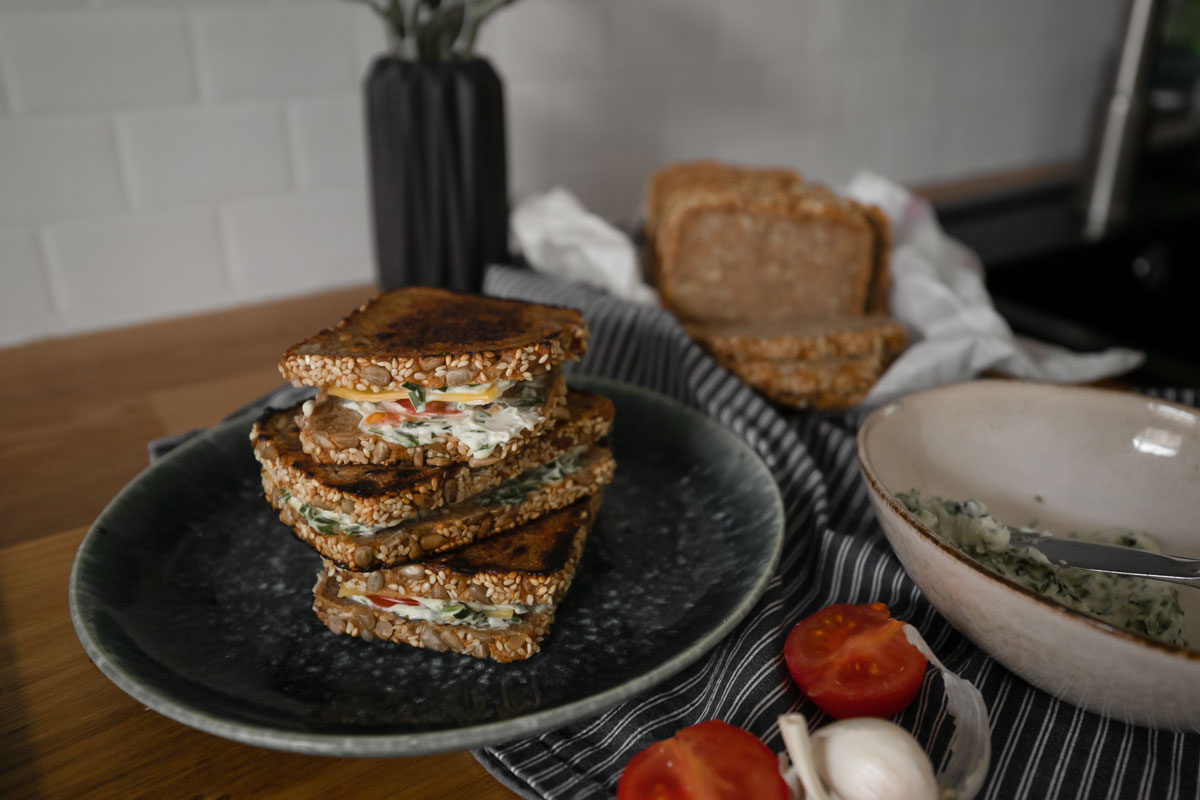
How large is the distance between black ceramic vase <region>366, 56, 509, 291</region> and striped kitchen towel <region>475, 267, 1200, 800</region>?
2.46ft

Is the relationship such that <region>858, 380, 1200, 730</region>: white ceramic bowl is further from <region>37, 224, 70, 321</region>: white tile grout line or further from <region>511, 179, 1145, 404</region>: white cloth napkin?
<region>37, 224, 70, 321</region>: white tile grout line

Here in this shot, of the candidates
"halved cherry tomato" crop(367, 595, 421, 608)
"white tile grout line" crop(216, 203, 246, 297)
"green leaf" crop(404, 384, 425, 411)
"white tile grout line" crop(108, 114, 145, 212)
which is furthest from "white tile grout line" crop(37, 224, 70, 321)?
"halved cherry tomato" crop(367, 595, 421, 608)

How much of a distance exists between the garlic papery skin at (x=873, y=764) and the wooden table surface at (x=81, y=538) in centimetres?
30

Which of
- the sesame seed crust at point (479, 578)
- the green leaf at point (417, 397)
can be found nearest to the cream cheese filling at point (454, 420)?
the green leaf at point (417, 397)

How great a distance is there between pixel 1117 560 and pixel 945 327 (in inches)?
28.1

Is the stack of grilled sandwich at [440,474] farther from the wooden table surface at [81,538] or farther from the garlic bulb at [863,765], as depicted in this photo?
the garlic bulb at [863,765]

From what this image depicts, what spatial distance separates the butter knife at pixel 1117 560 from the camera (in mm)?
890

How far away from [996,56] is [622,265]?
6.08ft

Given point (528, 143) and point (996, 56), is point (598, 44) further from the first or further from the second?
point (996, 56)

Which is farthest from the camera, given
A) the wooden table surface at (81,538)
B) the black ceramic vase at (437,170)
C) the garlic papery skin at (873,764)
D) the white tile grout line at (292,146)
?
the white tile grout line at (292,146)

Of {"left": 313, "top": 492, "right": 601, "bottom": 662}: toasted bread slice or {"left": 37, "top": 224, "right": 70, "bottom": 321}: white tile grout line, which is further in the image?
{"left": 37, "top": 224, "right": 70, "bottom": 321}: white tile grout line

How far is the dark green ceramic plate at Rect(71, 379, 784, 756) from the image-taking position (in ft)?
2.56

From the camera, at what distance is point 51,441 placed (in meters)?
1.38

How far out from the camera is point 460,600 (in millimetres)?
910
